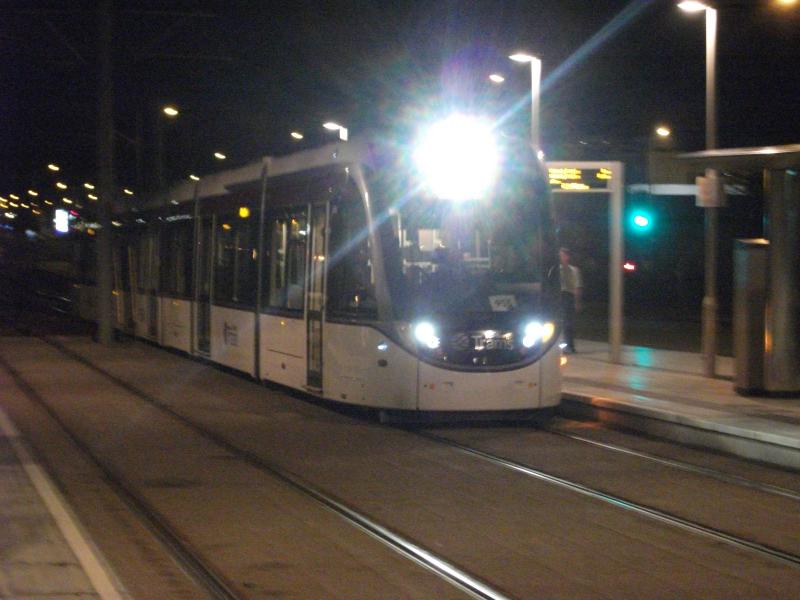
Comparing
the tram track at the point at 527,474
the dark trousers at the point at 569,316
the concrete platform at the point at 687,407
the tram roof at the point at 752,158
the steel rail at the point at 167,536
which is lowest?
the tram track at the point at 527,474

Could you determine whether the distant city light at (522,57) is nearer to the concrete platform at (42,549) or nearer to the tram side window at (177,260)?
the tram side window at (177,260)

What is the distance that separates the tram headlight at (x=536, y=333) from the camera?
12930 mm

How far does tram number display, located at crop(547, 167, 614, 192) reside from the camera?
17609 mm

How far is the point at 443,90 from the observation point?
46906 mm

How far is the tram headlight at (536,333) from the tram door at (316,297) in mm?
2464

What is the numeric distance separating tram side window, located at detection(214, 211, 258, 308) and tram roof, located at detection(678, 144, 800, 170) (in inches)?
243

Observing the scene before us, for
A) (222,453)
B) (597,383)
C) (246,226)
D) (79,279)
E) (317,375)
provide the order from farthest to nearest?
1. (79,279)
2. (246,226)
3. (597,383)
4. (317,375)
5. (222,453)

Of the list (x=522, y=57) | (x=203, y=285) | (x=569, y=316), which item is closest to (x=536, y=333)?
(x=569, y=316)

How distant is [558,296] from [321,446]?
3191 mm

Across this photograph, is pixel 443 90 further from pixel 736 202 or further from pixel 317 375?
pixel 317 375

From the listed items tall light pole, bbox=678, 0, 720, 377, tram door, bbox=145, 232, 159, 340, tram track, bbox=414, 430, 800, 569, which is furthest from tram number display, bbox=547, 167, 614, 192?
tram door, bbox=145, 232, 159, 340

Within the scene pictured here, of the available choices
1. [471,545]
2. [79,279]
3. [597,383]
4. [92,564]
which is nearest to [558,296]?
[597,383]

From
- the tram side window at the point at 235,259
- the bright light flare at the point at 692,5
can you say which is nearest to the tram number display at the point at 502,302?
the tram side window at the point at 235,259

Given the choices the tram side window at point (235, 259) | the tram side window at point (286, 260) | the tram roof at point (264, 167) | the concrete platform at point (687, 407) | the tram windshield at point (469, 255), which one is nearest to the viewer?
the concrete platform at point (687, 407)
